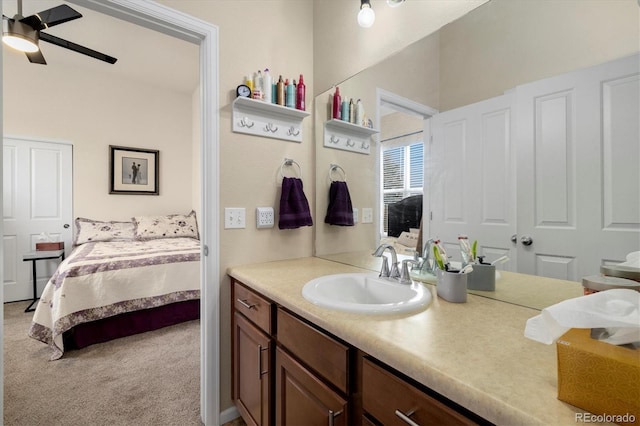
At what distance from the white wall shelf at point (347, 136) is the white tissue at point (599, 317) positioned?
1245mm

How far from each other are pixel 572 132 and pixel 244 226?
56.4 inches

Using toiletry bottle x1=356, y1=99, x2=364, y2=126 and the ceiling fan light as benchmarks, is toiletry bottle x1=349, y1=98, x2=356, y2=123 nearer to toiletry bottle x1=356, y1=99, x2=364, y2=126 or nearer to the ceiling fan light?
toiletry bottle x1=356, y1=99, x2=364, y2=126

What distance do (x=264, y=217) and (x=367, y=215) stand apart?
0.60 meters

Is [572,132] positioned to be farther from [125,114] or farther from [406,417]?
[125,114]

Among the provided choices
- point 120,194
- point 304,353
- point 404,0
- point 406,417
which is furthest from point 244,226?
point 120,194

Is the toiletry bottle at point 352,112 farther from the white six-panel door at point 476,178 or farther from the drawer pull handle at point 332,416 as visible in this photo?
the drawer pull handle at point 332,416

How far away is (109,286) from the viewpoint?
2.45 m

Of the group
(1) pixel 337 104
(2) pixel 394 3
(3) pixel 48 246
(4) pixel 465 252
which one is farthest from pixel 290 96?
(3) pixel 48 246

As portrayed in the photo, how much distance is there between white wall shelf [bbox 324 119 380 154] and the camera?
5.32 feet

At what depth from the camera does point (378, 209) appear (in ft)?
5.05

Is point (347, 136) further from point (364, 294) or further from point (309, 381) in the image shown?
point (309, 381)

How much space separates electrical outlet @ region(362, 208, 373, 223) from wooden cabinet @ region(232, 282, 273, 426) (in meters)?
0.75

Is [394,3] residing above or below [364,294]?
above

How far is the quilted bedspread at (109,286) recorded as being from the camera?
226 cm
